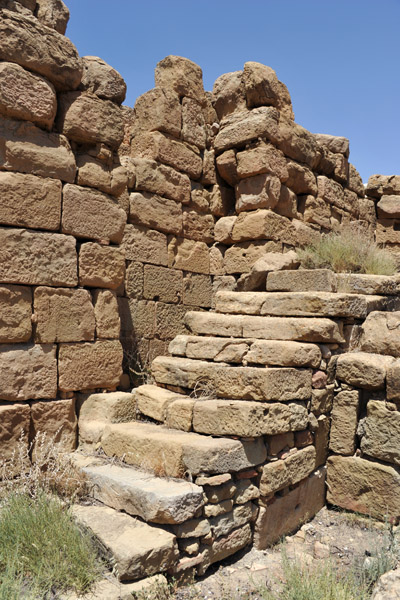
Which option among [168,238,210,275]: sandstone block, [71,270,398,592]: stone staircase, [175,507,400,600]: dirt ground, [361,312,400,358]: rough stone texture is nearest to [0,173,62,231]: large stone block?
[71,270,398,592]: stone staircase

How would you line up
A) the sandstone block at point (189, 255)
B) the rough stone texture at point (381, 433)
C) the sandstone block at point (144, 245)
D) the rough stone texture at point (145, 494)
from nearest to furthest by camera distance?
the rough stone texture at point (145, 494) < the rough stone texture at point (381, 433) < the sandstone block at point (144, 245) < the sandstone block at point (189, 255)

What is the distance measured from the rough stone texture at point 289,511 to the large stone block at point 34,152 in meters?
3.43

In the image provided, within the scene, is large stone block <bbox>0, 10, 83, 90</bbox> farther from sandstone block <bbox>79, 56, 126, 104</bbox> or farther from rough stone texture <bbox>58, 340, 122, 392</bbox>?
rough stone texture <bbox>58, 340, 122, 392</bbox>

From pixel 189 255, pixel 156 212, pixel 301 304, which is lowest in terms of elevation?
pixel 301 304

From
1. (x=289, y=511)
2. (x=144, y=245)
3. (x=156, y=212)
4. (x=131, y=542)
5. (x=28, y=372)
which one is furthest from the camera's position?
(x=156, y=212)

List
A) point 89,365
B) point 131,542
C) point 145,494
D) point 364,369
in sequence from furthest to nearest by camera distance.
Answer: point 364,369 < point 89,365 < point 145,494 < point 131,542

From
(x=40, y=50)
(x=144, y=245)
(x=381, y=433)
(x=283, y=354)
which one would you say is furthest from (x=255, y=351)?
(x=40, y=50)

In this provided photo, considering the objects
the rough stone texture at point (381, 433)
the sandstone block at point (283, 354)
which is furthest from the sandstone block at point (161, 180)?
the rough stone texture at point (381, 433)

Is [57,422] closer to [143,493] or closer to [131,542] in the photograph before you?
[143,493]

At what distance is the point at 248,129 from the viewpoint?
6973mm

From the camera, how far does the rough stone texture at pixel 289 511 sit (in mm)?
4230

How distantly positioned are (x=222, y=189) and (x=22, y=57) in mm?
3666

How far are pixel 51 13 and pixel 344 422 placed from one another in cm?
478

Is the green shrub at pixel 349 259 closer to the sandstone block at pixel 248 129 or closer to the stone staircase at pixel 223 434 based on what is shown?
the stone staircase at pixel 223 434
